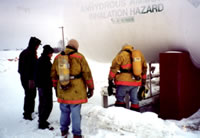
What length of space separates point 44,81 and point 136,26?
230cm

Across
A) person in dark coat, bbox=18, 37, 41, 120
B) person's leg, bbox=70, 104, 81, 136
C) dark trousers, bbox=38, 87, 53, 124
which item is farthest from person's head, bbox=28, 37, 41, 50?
person's leg, bbox=70, 104, 81, 136

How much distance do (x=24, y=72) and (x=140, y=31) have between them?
2.71 meters

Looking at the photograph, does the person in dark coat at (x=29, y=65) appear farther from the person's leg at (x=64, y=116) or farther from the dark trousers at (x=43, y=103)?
the person's leg at (x=64, y=116)

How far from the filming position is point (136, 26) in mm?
5070

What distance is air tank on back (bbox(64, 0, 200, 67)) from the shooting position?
4402 millimetres

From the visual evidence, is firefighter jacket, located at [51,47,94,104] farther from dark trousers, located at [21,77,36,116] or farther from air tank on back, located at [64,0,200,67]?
air tank on back, located at [64,0,200,67]

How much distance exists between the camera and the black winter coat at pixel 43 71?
4.36m

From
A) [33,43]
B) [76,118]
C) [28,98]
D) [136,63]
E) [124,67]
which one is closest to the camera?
[76,118]

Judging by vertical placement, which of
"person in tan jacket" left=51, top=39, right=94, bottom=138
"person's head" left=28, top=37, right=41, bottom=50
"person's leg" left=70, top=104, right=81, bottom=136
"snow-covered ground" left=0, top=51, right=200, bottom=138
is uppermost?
"person's head" left=28, top=37, right=41, bottom=50

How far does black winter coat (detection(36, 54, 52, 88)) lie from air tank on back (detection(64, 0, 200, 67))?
1.92m

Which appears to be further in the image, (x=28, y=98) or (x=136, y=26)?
(x=28, y=98)

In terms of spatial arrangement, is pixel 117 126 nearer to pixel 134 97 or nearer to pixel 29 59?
pixel 134 97

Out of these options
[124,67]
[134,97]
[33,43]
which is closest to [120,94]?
[134,97]

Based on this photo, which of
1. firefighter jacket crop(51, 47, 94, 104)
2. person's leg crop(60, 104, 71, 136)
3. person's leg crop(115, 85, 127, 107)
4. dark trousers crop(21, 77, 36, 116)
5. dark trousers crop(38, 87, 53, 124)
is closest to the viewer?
firefighter jacket crop(51, 47, 94, 104)
